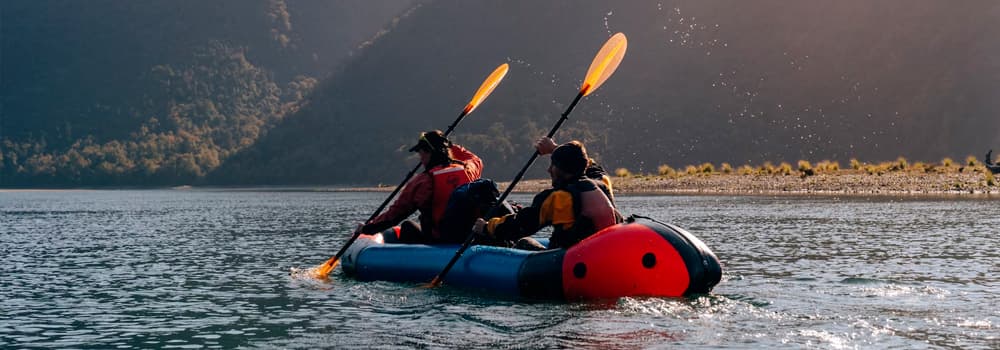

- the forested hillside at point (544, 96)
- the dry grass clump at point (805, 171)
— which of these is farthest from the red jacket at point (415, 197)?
the forested hillside at point (544, 96)

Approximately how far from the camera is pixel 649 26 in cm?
10919

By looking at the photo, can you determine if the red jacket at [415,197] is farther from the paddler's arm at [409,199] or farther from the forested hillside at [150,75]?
the forested hillside at [150,75]

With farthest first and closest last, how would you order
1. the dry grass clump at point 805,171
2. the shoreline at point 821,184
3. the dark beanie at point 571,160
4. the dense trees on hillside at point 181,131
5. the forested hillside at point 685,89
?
1. the dense trees on hillside at point 181,131
2. the forested hillside at point 685,89
3. the dry grass clump at point 805,171
4. the shoreline at point 821,184
5. the dark beanie at point 571,160

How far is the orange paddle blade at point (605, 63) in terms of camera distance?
15.4 m

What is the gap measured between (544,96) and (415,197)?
3665 inches

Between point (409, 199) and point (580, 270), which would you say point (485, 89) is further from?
point (580, 270)

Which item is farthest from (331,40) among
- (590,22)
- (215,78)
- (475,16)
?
(590,22)

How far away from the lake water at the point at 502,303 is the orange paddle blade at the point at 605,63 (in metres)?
3.24

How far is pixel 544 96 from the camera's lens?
350ft

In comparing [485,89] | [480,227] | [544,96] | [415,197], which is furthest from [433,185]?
[544,96]

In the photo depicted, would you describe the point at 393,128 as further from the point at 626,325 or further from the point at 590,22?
the point at 626,325

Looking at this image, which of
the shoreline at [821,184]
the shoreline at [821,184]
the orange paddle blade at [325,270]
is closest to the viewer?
the orange paddle blade at [325,270]

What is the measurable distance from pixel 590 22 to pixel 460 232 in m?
103

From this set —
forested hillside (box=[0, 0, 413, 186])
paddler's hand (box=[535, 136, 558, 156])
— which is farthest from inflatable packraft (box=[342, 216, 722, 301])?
forested hillside (box=[0, 0, 413, 186])
